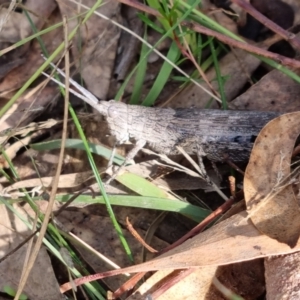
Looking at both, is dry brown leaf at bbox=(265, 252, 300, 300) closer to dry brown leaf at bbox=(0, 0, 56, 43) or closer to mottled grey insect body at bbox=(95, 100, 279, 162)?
mottled grey insect body at bbox=(95, 100, 279, 162)

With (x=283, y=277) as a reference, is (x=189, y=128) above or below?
above

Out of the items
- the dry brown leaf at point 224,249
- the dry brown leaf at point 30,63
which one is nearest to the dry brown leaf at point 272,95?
the dry brown leaf at point 224,249

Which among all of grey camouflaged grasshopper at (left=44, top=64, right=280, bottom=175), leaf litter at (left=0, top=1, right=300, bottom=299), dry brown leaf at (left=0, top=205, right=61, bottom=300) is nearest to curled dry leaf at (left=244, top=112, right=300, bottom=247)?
leaf litter at (left=0, top=1, right=300, bottom=299)

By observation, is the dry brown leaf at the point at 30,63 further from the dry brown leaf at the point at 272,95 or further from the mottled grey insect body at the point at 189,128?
the dry brown leaf at the point at 272,95

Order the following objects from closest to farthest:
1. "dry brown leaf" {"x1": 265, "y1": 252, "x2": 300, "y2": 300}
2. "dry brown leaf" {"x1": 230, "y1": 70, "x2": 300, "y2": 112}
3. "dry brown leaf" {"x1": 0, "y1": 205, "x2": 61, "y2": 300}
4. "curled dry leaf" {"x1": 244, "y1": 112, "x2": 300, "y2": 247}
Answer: "dry brown leaf" {"x1": 265, "y1": 252, "x2": 300, "y2": 300}
"curled dry leaf" {"x1": 244, "y1": 112, "x2": 300, "y2": 247}
"dry brown leaf" {"x1": 0, "y1": 205, "x2": 61, "y2": 300}
"dry brown leaf" {"x1": 230, "y1": 70, "x2": 300, "y2": 112}

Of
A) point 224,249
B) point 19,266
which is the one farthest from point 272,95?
point 19,266

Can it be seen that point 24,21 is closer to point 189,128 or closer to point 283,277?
point 189,128
